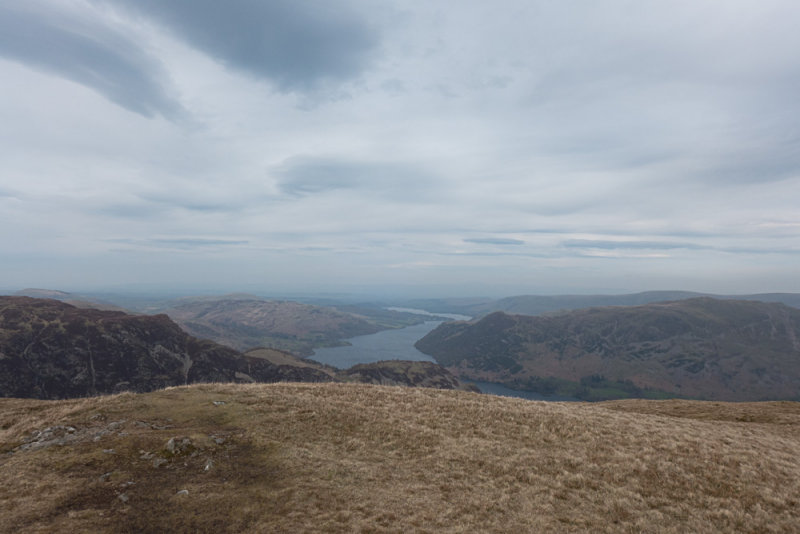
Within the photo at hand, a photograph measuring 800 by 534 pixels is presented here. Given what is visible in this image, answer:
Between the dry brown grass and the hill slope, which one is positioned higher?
the dry brown grass

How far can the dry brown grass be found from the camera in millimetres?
14961

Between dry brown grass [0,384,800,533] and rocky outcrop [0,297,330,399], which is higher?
dry brown grass [0,384,800,533]

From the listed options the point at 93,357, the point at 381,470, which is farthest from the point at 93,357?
the point at 381,470

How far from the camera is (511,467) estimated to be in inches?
827

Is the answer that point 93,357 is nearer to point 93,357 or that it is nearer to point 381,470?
point 93,357

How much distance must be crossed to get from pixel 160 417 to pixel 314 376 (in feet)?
592

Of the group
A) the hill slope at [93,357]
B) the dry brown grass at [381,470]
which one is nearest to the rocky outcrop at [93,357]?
the hill slope at [93,357]

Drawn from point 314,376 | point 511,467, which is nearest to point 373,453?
point 511,467

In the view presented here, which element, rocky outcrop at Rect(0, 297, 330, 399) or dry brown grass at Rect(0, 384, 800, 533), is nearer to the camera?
dry brown grass at Rect(0, 384, 800, 533)

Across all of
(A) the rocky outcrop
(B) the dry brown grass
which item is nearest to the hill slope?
(A) the rocky outcrop

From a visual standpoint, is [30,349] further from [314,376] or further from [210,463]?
[210,463]

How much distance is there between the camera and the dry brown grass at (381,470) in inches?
589

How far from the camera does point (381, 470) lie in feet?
66.5

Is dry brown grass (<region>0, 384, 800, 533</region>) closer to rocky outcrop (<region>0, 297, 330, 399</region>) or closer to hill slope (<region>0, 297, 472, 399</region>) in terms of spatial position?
rocky outcrop (<region>0, 297, 330, 399</region>)
